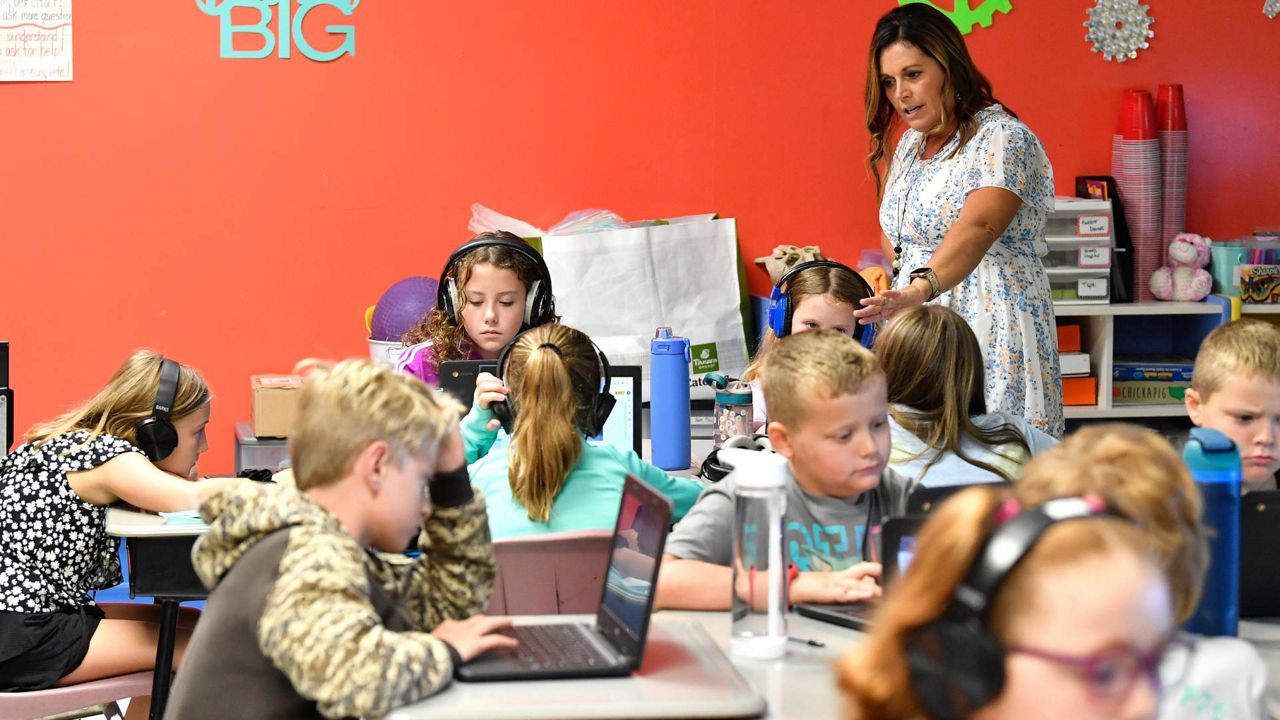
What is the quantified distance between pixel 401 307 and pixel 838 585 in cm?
258

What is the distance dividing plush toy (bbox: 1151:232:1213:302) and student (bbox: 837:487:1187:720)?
12.8 feet

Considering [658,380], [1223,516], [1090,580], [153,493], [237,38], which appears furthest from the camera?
[237,38]

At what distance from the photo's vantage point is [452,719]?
52.8 inches

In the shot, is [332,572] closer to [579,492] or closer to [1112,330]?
[579,492]

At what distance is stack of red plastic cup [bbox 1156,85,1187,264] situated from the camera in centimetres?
462

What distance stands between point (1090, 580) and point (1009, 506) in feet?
0.24

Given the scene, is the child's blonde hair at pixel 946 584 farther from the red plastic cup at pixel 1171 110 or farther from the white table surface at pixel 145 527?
the red plastic cup at pixel 1171 110

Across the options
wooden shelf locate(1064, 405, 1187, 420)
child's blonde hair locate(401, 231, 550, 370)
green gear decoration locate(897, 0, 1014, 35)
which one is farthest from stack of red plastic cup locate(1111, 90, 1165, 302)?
child's blonde hair locate(401, 231, 550, 370)

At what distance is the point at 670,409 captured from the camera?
9.69 feet

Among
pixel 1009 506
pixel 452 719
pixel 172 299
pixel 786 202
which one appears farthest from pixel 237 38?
pixel 1009 506

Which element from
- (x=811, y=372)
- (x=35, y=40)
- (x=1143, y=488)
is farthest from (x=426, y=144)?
(x=1143, y=488)

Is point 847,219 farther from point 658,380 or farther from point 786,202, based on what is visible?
point 658,380

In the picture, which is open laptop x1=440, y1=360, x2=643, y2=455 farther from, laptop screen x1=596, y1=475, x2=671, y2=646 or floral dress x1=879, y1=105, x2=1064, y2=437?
laptop screen x1=596, y1=475, x2=671, y2=646

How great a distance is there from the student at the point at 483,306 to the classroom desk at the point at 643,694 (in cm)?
159
